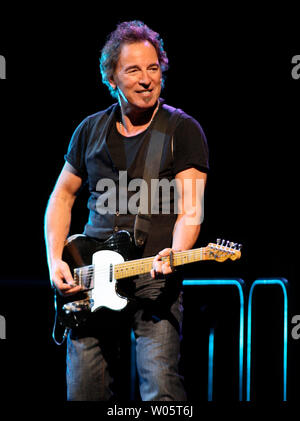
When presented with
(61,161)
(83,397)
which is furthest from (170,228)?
(61,161)

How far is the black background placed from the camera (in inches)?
169

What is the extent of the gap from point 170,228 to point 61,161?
2679mm

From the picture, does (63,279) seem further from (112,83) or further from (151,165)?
(112,83)

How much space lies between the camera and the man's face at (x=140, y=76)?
2777 millimetres

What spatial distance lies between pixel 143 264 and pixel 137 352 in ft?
1.49

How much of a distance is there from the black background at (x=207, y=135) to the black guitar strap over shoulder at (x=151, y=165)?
5.75ft

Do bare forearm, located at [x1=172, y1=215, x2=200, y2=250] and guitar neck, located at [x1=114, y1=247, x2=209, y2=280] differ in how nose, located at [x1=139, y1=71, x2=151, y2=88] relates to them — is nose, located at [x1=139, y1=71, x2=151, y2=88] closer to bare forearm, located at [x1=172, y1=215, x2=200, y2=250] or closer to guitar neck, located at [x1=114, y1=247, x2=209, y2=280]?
bare forearm, located at [x1=172, y1=215, x2=200, y2=250]

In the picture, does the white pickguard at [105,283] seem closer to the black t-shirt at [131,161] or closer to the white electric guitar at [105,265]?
the white electric guitar at [105,265]

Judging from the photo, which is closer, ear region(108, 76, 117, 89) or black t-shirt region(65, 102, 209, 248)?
black t-shirt region(65, 102, 209, 248)

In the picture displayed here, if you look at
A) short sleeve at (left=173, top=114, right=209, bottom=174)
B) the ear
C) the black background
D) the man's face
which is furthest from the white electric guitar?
the black background

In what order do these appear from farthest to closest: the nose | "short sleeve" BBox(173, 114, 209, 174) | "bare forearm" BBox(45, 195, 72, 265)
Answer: "bare forearm" BBox(45, 195, 72, 265)
the nose
"short sleeve" BBox(173, 114, 209, 174)

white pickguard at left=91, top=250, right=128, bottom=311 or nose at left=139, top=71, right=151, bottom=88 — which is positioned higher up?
nose at left=139, top=71, right=151, bottom=88

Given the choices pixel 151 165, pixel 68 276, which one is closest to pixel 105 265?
pixel 68 276

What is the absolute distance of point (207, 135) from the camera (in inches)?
184
